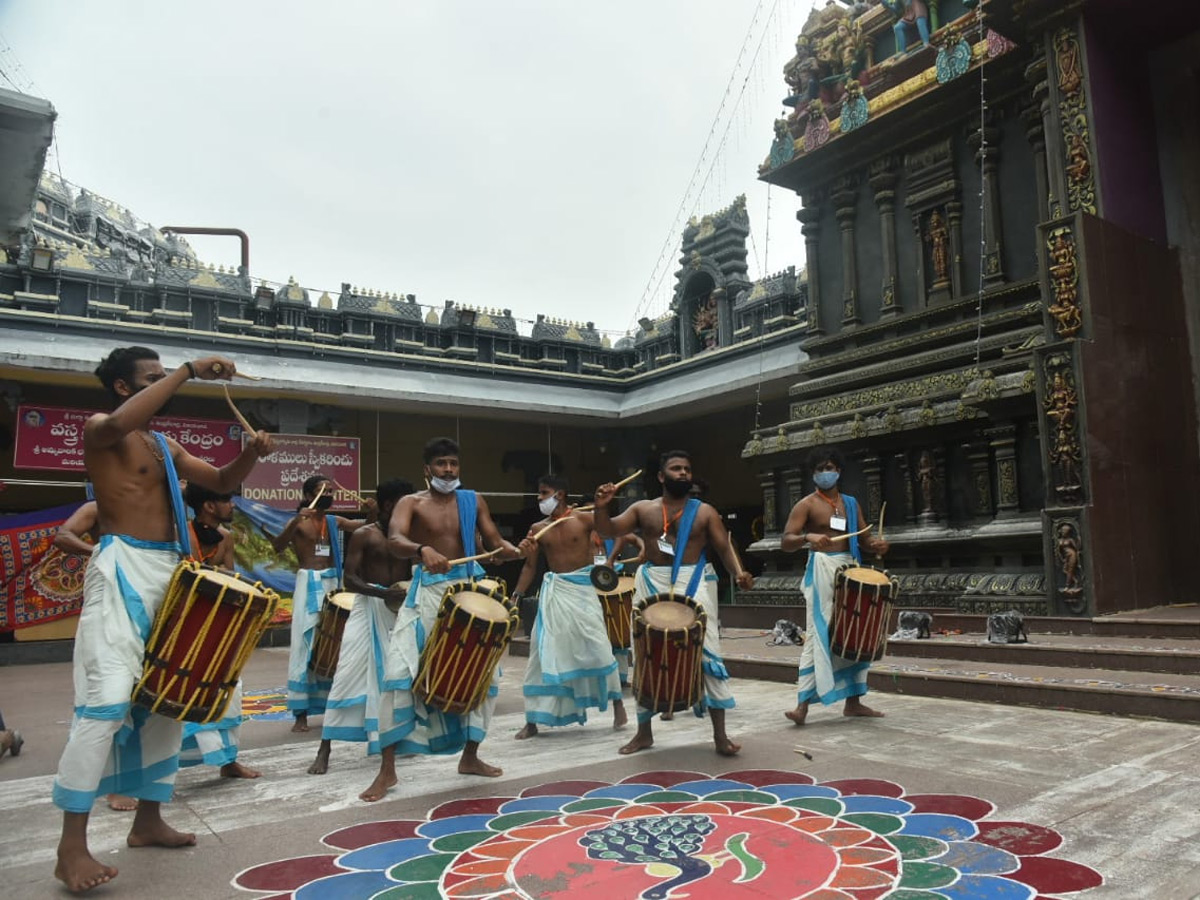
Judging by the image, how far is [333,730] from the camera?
5168mm

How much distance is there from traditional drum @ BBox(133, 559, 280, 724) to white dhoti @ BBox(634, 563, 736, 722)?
2.49 metres

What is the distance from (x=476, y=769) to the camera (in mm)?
4793

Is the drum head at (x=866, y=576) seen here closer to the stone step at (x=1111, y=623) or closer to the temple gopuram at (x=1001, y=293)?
the stone step at (x=1111, y=623)

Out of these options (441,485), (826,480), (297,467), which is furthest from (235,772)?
(297,467)

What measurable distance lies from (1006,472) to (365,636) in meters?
8.29

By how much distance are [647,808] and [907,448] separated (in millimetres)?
9413

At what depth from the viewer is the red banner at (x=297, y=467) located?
16234 millimetres

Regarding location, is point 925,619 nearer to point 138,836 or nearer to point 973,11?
point 138,836

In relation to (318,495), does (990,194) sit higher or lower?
higher

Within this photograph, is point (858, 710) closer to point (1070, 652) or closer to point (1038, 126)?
point (1070, 652)

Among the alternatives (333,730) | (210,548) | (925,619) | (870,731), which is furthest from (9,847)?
(925,619)

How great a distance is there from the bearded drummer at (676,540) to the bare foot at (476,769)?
3.22ft

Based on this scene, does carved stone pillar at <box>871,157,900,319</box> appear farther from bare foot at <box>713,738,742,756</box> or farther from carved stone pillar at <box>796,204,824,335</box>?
bare foot at <box>713,738,742,756</box>

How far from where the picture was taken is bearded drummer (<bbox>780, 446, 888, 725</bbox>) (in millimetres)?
6074
